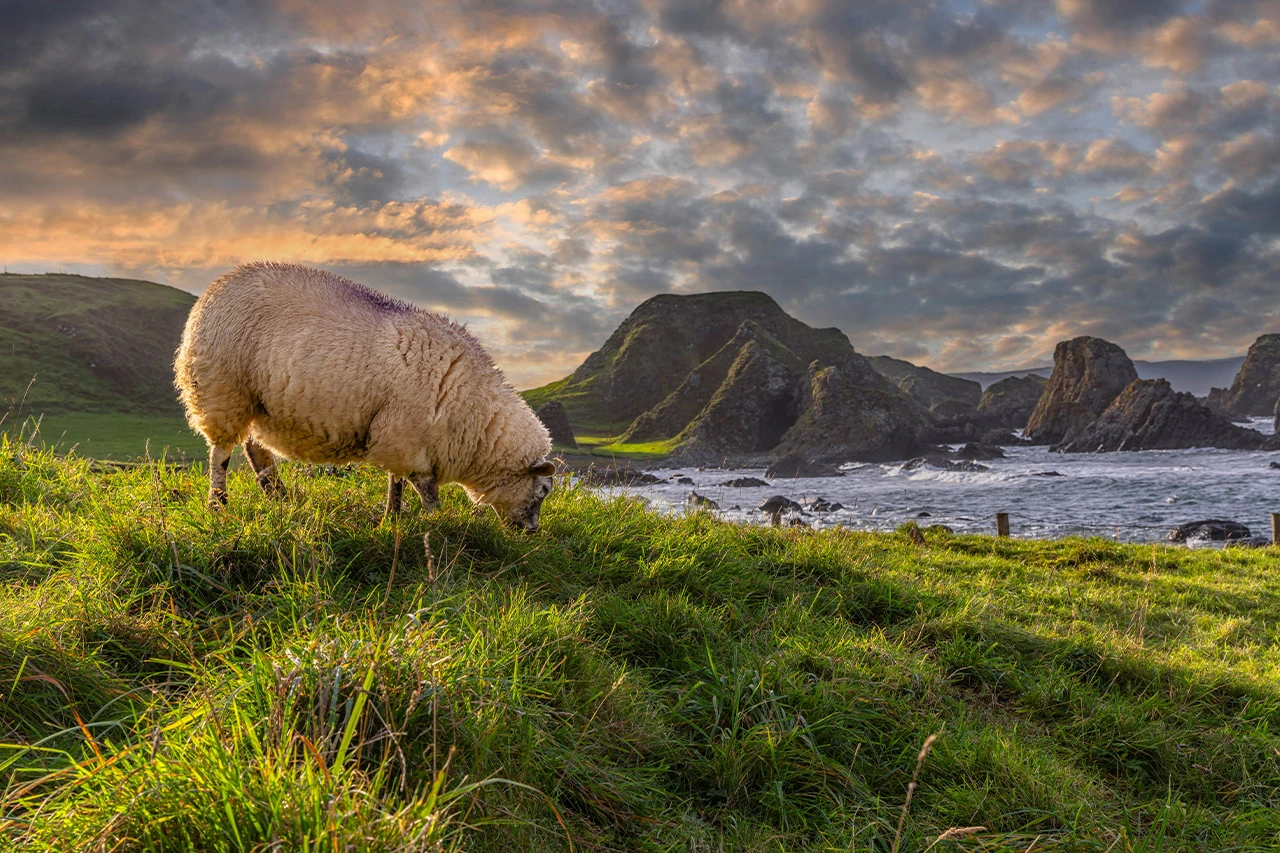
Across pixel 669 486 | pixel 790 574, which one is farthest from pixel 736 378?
pixel 790 574

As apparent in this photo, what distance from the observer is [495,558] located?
519 centimetres

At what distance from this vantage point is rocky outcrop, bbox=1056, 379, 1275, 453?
72.8 metres

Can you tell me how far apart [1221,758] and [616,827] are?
4.23 metres

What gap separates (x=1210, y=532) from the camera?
2383 cm

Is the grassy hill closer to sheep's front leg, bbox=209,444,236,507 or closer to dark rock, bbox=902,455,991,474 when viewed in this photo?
sheep's front leg, bbox=209,444,236,507

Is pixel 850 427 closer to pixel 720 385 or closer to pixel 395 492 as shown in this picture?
pixel 720 385

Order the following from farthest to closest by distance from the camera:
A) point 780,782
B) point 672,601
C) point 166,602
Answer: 1. point 672,601
2. point 166,602
3. point 780,782

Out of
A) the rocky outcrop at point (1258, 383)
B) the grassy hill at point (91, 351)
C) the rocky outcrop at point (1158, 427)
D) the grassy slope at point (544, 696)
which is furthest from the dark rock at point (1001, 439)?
the grassy slope at point (544, 696)

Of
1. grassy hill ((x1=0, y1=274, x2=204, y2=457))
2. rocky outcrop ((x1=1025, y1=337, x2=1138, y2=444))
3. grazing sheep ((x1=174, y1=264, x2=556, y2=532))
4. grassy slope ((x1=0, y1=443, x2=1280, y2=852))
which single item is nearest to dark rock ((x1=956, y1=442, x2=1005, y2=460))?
rocky outcrop ((x1=1025, y1=337, x2=1138, y2=444))

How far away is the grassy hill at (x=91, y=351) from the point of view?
5475 cm

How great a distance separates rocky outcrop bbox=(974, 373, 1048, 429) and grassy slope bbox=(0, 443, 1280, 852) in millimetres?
123400

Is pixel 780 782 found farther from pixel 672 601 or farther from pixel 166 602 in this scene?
pixel 166 602

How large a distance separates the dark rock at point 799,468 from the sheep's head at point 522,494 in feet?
178

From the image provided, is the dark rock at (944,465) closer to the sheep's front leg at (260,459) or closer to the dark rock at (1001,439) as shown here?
the dark rock at (1001,439)
